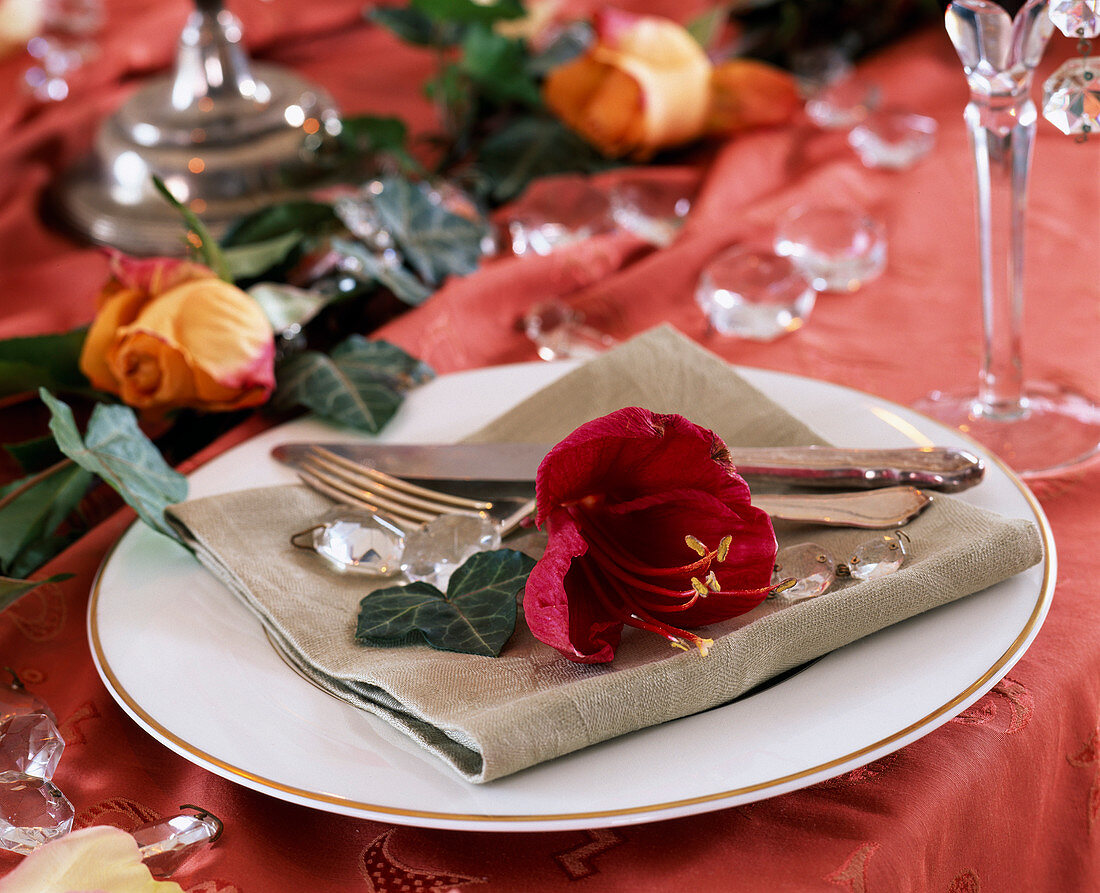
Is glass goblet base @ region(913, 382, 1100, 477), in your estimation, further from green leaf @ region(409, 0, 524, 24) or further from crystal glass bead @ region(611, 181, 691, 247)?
green leaf @ region(409, 0, 524, 24)

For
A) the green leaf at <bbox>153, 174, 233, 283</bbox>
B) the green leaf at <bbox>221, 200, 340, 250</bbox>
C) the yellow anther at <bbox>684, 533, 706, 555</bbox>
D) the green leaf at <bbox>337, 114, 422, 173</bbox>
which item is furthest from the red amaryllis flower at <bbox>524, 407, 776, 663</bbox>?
the green leaf at <bbox>337, 114, 422, 173</bbox>

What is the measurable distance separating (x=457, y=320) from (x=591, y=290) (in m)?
0.10

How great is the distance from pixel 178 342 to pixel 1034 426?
445 mm

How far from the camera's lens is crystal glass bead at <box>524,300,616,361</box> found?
0.70m

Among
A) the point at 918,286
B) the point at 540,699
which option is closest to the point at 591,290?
the point at 918,286

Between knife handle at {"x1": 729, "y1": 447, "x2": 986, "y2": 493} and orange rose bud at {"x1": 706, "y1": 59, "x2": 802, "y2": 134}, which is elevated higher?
orange rose bud at {"x1": 706, "y1": 59, "x2": 802, "y2": 134}

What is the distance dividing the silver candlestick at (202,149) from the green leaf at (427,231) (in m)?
0.11

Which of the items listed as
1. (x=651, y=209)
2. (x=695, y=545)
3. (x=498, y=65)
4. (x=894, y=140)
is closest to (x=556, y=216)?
(x=651, y=209)

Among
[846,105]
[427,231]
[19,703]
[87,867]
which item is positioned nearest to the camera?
[87,867]

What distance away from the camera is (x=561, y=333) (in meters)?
0.72

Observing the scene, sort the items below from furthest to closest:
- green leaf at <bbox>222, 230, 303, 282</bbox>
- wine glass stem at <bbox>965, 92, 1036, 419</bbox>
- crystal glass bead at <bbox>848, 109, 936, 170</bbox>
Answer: crystal glass bead at <bbox>848, 109, 936, 170</bbox>, green leaf at <bbox>222, 230, 303, 282</bbox>, wine glass stem at <bbox>965, 92, 1036, 419</bbox>

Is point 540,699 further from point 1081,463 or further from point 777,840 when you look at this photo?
point 1081,463

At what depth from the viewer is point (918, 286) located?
0.75 m

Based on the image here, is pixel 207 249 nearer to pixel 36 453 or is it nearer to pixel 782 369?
pixel 36 453
